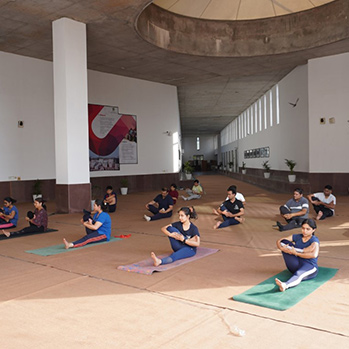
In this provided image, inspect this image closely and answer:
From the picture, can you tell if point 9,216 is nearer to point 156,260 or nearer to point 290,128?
point 156,260

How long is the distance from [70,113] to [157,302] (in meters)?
8.04

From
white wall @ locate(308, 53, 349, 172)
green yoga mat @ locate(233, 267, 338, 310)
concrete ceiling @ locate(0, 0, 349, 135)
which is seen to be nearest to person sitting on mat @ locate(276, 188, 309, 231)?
green yoga mat @ locate(233, 267, 338, 310)

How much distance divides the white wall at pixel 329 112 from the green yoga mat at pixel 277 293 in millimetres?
11477

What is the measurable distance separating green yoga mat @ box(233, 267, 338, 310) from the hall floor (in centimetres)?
9

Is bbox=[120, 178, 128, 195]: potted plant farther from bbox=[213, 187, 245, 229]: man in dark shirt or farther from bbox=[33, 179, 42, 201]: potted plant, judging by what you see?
bbox=[213, 187, 245, 229]: man in dark shirt

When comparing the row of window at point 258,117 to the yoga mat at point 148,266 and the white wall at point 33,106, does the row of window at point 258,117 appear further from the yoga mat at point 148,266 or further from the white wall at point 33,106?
the yoga mat at point 148,266

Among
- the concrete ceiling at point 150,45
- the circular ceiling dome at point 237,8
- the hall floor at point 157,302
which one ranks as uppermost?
the circular ceiling dome at point 237,8

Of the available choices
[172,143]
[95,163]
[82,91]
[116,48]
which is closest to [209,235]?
[82,91]

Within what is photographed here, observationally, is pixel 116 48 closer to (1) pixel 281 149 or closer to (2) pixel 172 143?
(2) pixel 172 143

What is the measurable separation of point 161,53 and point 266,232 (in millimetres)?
8868

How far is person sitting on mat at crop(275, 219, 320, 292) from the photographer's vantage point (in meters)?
4.60

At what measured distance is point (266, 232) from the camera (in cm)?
801

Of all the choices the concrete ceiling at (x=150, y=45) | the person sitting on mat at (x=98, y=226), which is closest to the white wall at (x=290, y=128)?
the concrete ceiling at (x=150, y=45)

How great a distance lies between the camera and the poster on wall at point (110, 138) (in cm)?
1658
